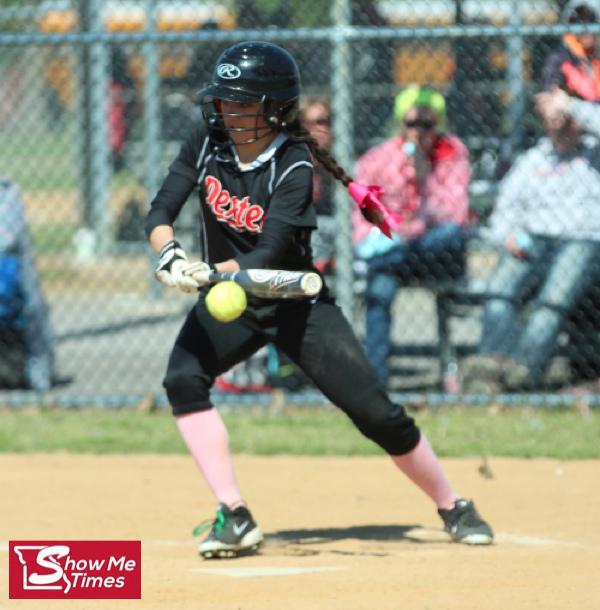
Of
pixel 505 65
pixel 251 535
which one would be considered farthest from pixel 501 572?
pixel 505 65

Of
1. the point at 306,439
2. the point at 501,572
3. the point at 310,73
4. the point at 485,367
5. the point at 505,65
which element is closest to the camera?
the point at 501,572

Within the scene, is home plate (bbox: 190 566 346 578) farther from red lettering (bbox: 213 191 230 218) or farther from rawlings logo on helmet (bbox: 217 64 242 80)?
rawlings logo on helmet (bbox: 217 64 242 80)

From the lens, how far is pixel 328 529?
5605mm

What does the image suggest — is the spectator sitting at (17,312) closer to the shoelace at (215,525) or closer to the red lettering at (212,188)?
the shoelace at (215,525)

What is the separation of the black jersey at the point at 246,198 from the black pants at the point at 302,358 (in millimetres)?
214

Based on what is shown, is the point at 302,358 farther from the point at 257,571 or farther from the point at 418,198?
the point at 418,198

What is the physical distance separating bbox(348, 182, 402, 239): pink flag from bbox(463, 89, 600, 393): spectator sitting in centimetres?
294

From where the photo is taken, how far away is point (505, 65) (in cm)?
1038

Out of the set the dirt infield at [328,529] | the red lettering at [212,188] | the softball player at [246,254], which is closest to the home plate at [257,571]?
the dirt infield at [328,529]

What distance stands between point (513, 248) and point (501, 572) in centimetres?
377

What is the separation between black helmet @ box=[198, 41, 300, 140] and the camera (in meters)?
4.93

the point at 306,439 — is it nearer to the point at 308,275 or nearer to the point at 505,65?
the point at 308,275

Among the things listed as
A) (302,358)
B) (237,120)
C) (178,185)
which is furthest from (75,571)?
(237,120)

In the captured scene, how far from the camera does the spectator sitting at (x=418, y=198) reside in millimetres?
8164
